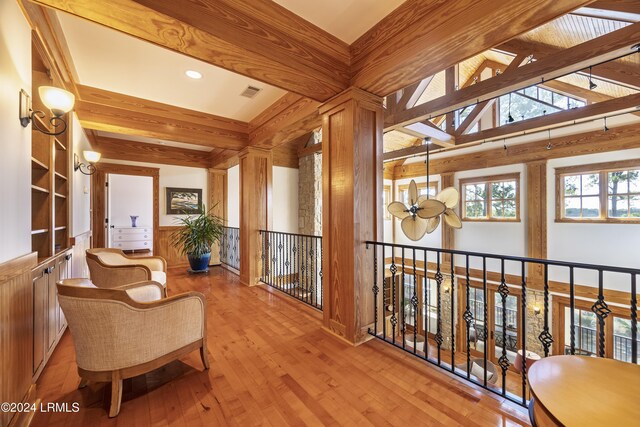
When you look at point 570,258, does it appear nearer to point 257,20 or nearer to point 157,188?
point 257,20

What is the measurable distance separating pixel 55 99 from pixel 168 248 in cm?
453

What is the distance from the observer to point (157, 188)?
5.80 m

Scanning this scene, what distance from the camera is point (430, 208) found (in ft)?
9.15

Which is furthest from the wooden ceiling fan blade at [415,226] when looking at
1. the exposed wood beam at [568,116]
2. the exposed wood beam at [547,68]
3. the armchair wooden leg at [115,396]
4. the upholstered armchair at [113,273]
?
the exposed wood beam at [568,116]

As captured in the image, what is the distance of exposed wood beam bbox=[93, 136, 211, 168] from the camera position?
509cm

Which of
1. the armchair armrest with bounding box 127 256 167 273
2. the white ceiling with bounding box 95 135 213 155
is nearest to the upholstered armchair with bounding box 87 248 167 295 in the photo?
the armchair armrest with bounding box 127 256 167 273

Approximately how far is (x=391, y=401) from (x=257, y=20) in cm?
282

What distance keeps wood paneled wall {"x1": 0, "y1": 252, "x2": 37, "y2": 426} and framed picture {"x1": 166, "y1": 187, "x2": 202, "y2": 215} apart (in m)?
4.51

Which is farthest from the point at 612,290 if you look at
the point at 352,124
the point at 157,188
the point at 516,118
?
the point at 157,188

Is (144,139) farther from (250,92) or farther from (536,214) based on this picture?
(536,214)

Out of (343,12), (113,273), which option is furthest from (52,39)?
(343,12)

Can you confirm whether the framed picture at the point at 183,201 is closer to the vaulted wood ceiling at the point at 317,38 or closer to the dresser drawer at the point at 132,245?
the dresser drawer at the point at 132,245

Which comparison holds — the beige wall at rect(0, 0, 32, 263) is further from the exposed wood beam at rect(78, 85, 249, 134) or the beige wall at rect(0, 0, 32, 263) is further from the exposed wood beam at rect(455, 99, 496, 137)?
the exposed wood beam at rect(455, 99, 496, 137)

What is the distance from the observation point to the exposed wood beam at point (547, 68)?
2.34 metres
